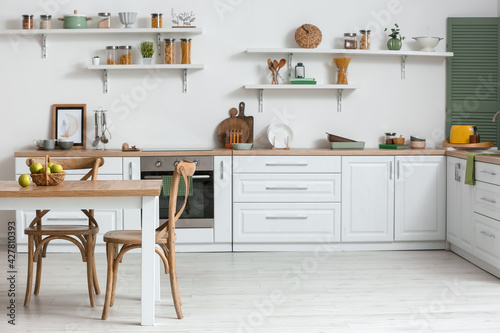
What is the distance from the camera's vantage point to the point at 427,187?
5137 mm

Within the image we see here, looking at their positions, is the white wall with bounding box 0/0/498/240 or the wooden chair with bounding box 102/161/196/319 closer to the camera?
the wooden chair with bounding box 102/161/196/319

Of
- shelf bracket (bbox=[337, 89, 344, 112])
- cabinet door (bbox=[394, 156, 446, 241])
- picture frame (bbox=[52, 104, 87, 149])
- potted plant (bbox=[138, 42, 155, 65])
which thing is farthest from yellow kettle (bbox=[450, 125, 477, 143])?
picture frame (bbox=[52, 104, 87, 149])

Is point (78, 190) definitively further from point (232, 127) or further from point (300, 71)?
point (300, 71)

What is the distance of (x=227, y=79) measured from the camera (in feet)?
18.0

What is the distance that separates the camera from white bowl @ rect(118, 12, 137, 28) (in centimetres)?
526

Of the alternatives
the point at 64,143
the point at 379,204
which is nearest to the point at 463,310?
the point at 379,204

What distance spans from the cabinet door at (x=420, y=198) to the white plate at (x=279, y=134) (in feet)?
3.11

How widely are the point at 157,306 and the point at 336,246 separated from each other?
1959 millimetres

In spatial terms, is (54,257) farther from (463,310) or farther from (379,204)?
(463,310)

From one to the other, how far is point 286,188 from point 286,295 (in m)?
1.36

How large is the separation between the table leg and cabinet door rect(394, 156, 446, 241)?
8.23 ft

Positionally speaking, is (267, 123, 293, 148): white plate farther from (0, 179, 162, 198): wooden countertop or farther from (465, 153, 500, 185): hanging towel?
(0, 179, 162, 198): wooden countertop

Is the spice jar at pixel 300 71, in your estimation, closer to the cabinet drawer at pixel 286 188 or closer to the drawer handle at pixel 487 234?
the cabinet drawer at pixel 286 188

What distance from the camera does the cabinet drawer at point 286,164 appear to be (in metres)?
5.04
